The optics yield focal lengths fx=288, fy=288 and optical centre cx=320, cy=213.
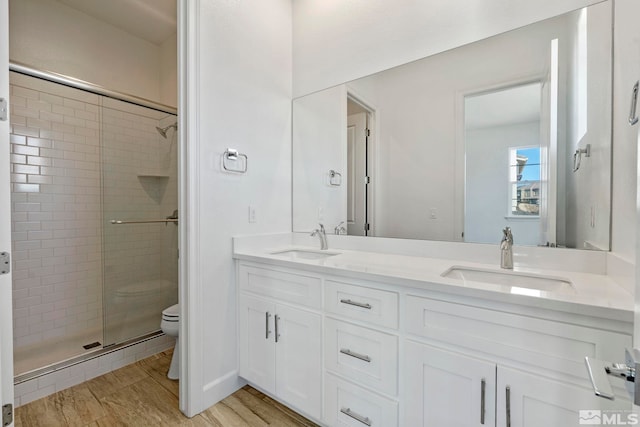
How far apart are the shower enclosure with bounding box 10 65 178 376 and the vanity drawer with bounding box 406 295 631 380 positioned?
91.5 inches

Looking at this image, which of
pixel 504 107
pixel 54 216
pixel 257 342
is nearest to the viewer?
pixel 504 107

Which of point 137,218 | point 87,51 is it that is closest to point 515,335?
point 137,218

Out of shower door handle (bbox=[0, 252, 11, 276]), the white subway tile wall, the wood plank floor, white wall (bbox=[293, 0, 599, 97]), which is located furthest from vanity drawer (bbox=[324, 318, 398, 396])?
the white subway tile wall

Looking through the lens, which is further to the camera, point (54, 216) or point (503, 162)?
point (54, 216)

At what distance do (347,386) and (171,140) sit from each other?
8.26 feet

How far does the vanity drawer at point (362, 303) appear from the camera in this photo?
1.18 m

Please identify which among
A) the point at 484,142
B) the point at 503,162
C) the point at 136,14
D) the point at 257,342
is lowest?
the point at 257,342

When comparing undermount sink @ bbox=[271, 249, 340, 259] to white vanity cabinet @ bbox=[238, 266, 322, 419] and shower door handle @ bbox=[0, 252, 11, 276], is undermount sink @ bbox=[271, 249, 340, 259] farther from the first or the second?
shower door handle @ bbox=[0, 252, 11, 276]

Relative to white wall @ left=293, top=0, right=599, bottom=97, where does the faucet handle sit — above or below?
below

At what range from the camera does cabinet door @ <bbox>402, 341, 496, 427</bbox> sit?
978 mm

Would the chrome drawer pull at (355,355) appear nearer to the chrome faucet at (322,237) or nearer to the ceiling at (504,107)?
the chrome faucet at (322,237)

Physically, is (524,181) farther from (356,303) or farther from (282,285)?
(282,285)

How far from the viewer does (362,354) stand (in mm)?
1264
